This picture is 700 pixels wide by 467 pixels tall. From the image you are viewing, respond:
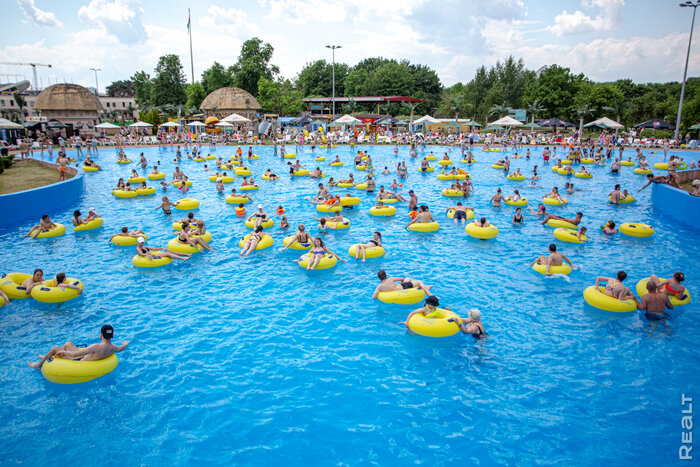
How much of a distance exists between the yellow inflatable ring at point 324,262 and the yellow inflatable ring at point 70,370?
4.80m

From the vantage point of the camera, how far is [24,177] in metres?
18.4

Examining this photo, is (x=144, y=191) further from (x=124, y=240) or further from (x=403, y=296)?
(x=403, y=296)


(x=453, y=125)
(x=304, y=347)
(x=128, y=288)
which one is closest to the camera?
(x=304, y=347)

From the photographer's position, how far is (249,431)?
5270 mm

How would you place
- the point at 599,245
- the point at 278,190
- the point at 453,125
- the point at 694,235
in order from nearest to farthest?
the point at 599,245 < the point at 694,235 < the point at 278,190 < the point at 453,125

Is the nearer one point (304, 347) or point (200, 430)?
point (200, 430)

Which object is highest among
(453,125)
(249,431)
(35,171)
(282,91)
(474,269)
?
(282,91)

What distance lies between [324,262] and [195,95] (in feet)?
172

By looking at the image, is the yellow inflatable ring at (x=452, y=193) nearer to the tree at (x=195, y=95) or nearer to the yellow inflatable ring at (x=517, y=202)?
the yellow inflatable ring at (x=517, y=202)

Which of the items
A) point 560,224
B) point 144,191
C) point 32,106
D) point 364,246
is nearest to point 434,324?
point 364,246

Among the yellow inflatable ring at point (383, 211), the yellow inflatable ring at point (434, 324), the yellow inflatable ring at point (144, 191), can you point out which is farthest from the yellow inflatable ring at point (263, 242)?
the yellow inflatable ring at point (144, 191)

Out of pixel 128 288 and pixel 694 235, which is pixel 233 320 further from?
pixel 694 235

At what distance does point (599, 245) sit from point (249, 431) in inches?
417

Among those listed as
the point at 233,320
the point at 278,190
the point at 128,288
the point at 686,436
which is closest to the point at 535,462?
the point at 686,436
